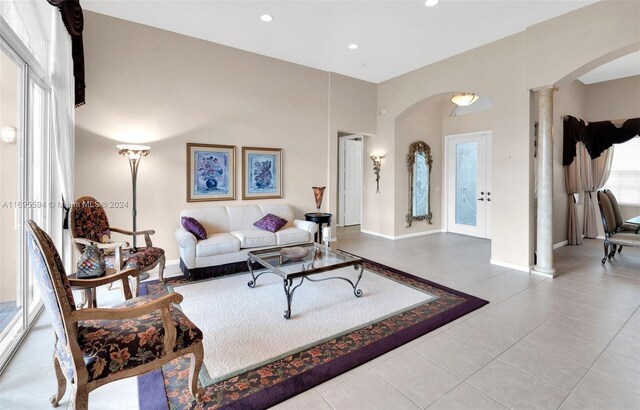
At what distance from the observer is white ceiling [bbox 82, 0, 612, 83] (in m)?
3.79

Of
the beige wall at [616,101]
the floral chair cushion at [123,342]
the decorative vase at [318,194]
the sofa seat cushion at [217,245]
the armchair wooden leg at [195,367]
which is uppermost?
the beige wall at [616,101]

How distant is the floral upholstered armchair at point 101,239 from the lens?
3088 mm

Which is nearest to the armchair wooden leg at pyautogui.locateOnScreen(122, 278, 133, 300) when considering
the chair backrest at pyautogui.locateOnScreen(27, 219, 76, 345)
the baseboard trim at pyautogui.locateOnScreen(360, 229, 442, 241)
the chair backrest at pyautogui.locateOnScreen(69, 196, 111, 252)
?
the chair backrest at pyautogui.locateOnScreen(27, 219, 76, 345)

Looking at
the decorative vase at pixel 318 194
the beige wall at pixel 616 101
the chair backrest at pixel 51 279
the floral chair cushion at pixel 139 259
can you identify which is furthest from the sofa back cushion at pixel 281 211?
the beige wall at pixel 616 101

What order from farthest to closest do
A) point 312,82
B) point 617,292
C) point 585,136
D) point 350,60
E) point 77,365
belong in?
1. point 585,136
2. point 312,82
3. point 350,60
4. point 617,292
5. point 77,365

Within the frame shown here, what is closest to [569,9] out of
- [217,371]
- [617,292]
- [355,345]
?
[617,292]

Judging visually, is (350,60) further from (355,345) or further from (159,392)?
(159,392)

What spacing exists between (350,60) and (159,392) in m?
5.51

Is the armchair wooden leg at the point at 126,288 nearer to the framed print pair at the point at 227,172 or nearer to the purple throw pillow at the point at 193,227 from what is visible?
the purple throw pillow at the point at 193,227

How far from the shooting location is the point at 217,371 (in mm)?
2164

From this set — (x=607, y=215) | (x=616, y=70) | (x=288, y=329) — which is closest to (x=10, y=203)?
(x=288, y=329)

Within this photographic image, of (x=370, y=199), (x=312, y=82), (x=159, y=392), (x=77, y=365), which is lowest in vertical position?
(x=159, y=392)

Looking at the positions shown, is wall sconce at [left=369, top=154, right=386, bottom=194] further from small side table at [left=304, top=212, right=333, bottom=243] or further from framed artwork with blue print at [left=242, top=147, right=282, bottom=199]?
framed artwork with blue print at [left=242, top=147, right=282, bottom=199]

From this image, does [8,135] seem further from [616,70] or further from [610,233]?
[616,70]
